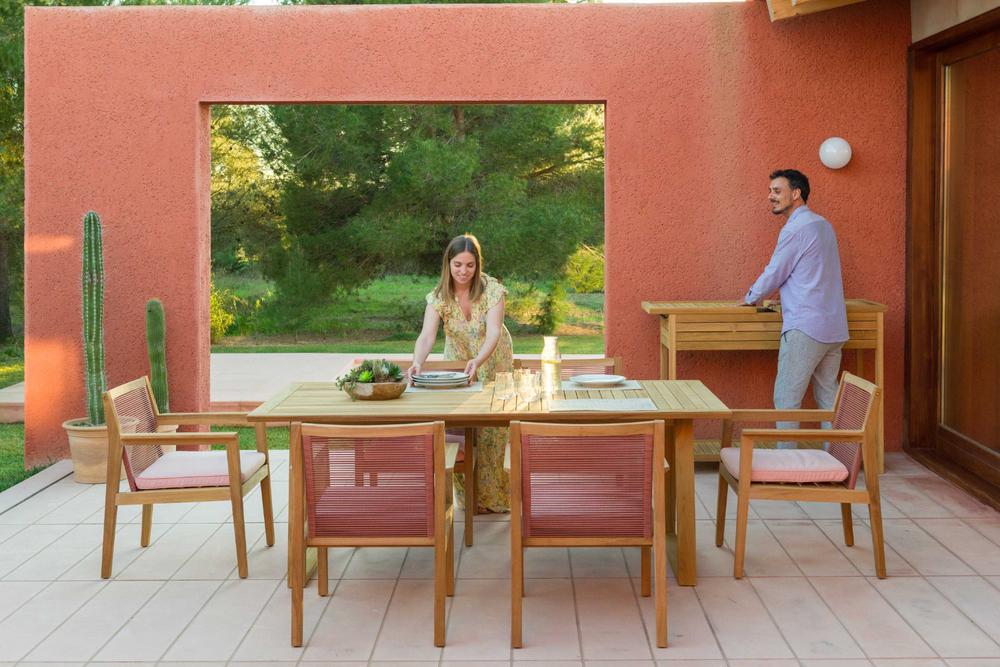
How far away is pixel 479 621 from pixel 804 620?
106 centimetres

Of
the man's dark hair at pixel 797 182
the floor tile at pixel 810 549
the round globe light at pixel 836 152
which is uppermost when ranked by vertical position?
the round globe light at pixel 836 152

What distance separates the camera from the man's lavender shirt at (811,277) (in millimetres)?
4598

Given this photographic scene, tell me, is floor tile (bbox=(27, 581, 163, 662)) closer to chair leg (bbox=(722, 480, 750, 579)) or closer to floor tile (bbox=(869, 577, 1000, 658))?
chair leg (bbox=(722, 480, 750, 579))

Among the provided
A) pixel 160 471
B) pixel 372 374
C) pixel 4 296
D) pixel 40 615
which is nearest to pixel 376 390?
pixel 372 374

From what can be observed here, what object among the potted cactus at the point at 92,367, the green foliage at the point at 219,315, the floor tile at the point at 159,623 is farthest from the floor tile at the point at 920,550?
the green foliage at the point at 219,315

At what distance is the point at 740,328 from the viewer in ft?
16.1

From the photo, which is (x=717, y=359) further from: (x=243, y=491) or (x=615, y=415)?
(x=243, y=491)

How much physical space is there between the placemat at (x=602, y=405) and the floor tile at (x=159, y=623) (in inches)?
55.8

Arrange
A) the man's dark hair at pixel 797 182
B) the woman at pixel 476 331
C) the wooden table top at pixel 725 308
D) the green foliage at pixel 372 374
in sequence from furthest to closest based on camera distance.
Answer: the wooden table top at pixel 725 308, the man's dark hair at pixel 797 182, the woman at pixel 476 331, the green foliage at pixel 372 374

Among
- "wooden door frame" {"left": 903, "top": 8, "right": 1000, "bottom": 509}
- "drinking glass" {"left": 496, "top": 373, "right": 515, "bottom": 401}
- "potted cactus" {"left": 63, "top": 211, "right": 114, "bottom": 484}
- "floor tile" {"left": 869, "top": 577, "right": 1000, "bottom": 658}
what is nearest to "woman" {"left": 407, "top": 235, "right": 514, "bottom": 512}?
"drinking glass" {"left": 496, "top": 373, "right": 515, "bottom": 401}

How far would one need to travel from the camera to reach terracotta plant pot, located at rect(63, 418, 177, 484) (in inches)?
188

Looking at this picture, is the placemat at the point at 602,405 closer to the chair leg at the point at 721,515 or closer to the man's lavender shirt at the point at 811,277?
the chair leg at the point at 721,515

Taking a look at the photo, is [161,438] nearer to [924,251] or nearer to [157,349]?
[157,349]

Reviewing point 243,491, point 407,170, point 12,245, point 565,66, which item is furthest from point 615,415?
point 12,245
